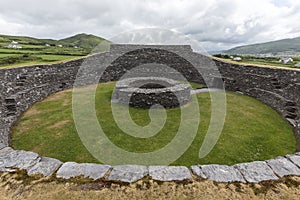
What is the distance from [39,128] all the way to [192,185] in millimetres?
6639

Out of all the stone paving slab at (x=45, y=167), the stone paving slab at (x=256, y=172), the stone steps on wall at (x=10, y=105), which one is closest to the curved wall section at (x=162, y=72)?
the stone steps on wall at (x=10, y=105)

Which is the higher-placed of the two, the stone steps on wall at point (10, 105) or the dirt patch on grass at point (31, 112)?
the stone steps on wall at point (10, 105)

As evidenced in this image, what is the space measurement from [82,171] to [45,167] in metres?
0.87

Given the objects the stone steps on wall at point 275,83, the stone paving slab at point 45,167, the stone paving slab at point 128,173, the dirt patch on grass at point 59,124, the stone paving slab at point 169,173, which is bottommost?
the dirt patch on grass at point 59,124

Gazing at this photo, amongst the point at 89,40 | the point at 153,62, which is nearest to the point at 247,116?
the point at 153,62

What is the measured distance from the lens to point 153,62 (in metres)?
17.6

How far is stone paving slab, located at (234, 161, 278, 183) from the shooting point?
377cm

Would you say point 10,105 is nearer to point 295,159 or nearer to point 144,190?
point 144,190

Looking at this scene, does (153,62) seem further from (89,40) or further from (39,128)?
(89,40)

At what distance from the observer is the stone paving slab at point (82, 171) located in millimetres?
3824

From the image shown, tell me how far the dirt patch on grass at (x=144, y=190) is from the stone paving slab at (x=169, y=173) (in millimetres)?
122

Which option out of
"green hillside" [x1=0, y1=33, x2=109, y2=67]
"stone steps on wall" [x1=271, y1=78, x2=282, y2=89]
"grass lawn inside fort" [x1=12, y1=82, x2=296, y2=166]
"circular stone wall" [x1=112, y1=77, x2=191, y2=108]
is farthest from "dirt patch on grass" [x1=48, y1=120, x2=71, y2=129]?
"stone steps on wall" [x1=271, y1=78, x2=282, y2=89]

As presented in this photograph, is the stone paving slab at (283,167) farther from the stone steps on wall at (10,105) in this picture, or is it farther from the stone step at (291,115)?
the stone steps on wall at (10,105)

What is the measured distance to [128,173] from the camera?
3908mm
